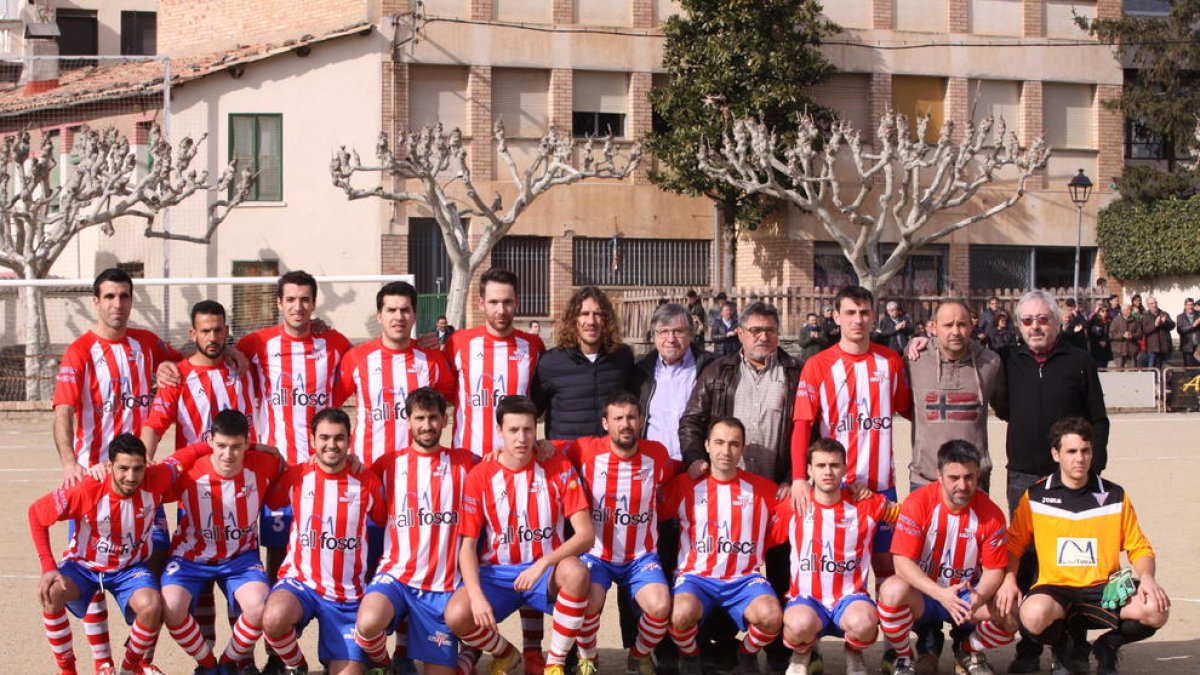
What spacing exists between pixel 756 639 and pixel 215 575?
278 cm

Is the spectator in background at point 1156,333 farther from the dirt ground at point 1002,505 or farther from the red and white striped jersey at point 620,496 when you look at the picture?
the red and white striped jersey at point 620,496

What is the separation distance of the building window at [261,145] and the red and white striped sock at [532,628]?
84.4 feet

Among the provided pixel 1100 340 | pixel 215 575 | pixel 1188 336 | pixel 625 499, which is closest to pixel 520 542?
pixel 625 499

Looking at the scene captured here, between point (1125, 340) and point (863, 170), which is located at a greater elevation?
point (863, 170)

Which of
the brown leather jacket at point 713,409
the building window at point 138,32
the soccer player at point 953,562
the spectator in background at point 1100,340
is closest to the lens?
the soccer player at point 953,562

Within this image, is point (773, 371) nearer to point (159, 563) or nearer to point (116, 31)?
point (159, 563)

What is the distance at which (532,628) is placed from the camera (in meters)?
8.06

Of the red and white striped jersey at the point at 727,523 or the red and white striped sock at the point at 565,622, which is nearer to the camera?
the red and white striped sock at the point at 565,622

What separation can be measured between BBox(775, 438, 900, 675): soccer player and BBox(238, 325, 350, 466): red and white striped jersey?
2.64m

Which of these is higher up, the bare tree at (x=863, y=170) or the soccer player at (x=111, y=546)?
the bare tree at (x=863, y=170)

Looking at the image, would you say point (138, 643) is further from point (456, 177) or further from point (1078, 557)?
point (456, 177)

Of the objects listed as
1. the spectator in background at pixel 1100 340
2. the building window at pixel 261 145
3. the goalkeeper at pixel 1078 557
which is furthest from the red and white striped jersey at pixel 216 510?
the building window at pixel 261 145

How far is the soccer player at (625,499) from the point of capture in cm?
786

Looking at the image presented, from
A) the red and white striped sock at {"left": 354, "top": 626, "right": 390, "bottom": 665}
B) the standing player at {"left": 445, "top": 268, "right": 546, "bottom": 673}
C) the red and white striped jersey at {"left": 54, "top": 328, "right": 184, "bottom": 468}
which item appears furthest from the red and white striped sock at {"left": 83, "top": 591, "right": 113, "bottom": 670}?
the standing player at {"left": 445, "top": 268, "right": 546, "bottom": 673}
